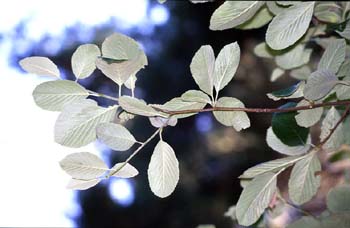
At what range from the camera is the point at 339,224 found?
328 mm

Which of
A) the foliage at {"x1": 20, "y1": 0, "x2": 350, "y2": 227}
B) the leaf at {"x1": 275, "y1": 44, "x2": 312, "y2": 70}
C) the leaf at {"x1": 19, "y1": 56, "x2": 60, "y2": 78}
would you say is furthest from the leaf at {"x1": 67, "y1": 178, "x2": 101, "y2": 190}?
the leaf at {"x1": 275, "y1": 44, "x2": 312, "y2": 70}

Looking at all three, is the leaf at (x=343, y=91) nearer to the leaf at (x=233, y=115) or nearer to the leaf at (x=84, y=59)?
the leaf at (x=233, y=115)

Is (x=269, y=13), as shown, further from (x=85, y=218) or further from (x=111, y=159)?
(x=85, y=218)

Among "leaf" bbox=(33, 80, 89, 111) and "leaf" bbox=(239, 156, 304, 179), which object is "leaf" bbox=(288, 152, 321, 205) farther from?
"leaf" bbox=(33, 80, 89, 111)

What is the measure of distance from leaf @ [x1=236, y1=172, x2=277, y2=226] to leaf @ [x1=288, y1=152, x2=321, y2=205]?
0.03 m

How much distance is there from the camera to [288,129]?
44cm

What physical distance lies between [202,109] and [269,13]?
0.71 feet

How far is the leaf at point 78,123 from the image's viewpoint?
0.35 metres

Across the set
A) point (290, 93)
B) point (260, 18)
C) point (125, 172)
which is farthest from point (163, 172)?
point (260, 18)

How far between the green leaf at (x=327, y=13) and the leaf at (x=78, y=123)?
31 centimetres

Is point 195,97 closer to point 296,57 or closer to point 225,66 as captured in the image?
point 225,66

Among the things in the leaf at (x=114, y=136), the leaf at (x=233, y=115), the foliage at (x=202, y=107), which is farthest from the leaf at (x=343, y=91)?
the leaf at (x=114, y=136)

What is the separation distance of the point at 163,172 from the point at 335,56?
0.67 feet

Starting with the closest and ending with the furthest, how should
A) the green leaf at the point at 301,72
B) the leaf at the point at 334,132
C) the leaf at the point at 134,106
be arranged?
the leaf at the point at 134,106 < the leaf at the point at 334,132 < the green leaf at the point at 301,72
